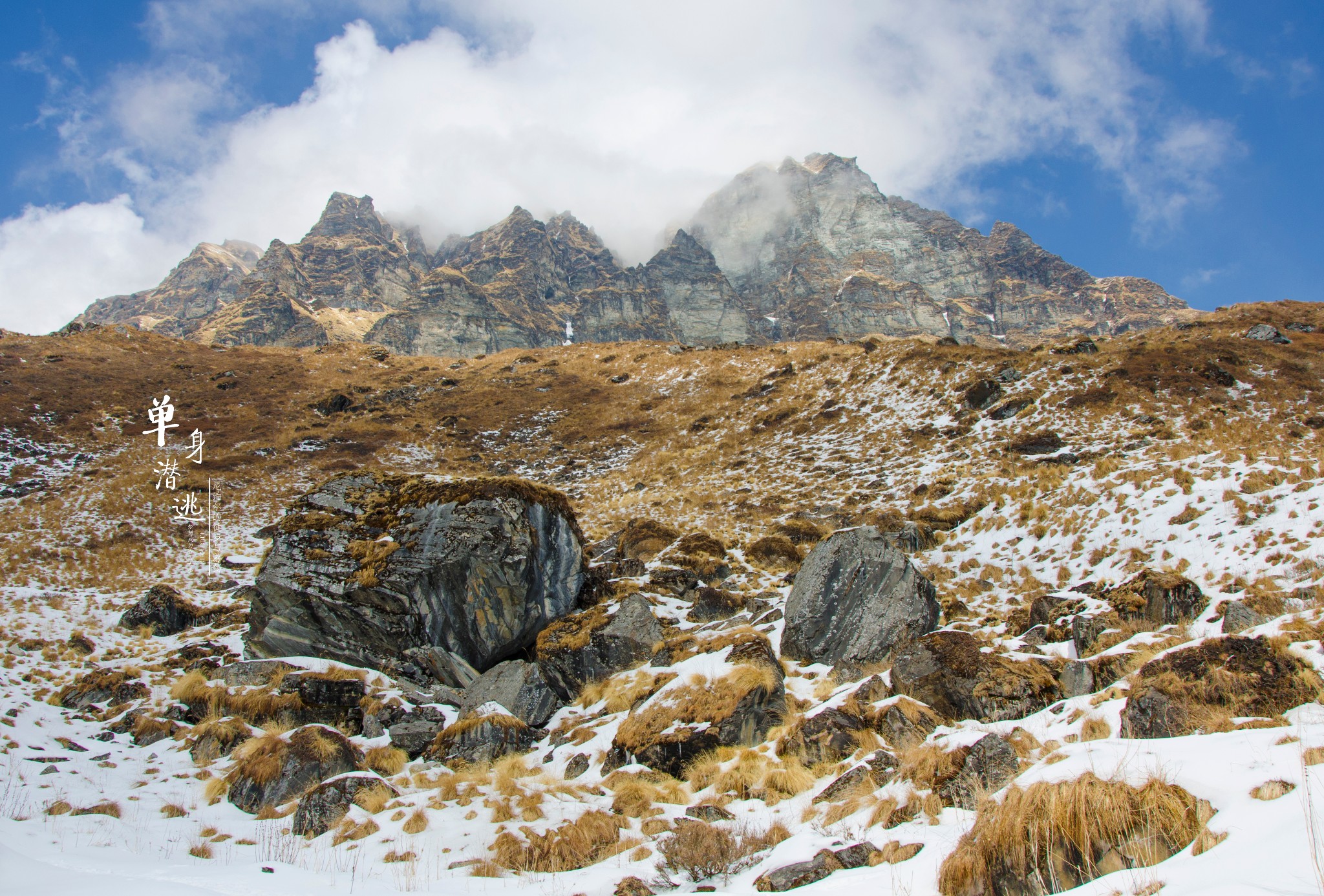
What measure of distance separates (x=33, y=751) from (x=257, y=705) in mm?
3679

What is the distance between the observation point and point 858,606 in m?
13.5

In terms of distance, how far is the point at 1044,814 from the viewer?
455 centimetres

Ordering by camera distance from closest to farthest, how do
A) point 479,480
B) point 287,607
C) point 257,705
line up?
point 257,705, point 287,607, point 479,480

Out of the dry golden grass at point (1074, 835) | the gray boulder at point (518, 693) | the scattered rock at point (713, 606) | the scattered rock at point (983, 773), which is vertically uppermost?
the dry golden grass at point (1074, 835)

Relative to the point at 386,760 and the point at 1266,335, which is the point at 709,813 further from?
the point at 1266,335

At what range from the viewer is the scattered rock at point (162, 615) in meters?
20.9

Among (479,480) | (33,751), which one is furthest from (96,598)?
(479,480)

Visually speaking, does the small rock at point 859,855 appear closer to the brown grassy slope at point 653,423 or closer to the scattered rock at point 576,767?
the scattered rock at point 576,767

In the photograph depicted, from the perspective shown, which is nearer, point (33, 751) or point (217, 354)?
point (33, 751)

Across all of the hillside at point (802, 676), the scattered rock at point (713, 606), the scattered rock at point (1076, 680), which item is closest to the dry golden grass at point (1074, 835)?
the hillside at point (802, 676)

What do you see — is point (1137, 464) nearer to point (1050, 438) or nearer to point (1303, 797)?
point (1050, 438)

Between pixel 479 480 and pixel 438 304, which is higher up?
pixel 438 304

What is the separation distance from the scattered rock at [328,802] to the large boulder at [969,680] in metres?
8.96

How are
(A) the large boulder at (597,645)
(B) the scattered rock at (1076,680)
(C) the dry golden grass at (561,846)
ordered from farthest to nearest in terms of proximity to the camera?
(A) the large boulder at (597,645), (B) the scattered rock at (1076,680), (C) the dry golden grass at (561,846)
